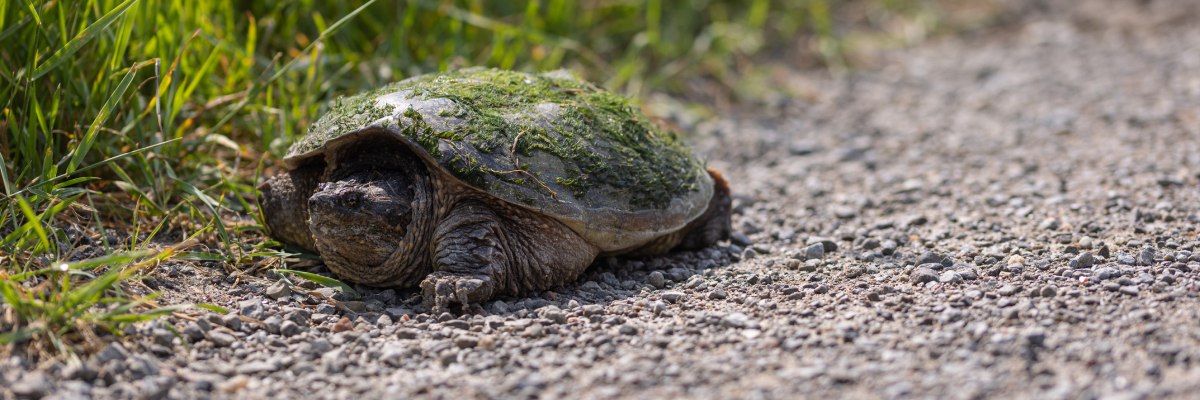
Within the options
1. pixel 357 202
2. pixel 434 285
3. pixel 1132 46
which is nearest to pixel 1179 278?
pixel 434 285

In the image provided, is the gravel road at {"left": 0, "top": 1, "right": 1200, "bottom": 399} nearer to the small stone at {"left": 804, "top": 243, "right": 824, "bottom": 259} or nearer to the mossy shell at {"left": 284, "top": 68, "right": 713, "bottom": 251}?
the small stone at {"left": 804, "top": 243, "right": 824, "bottom": 259}

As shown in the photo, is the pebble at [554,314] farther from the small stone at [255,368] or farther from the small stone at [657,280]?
the small stone at [255,368]

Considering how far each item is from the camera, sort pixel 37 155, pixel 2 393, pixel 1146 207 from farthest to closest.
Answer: pixel 1146 207
pixel 37 155
pixel 2 393

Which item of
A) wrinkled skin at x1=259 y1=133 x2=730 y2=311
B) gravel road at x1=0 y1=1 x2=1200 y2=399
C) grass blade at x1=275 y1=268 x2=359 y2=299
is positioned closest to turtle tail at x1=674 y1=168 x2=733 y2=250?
gravel road at x1=0 y1=1 x2=1200 y2=399

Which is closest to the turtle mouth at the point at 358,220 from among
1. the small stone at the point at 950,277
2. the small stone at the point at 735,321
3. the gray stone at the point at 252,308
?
the gray stone at the point at 252,308

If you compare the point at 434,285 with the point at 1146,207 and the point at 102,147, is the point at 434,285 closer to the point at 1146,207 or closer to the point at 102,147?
the point at 102,147

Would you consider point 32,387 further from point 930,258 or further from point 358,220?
point 930,258
